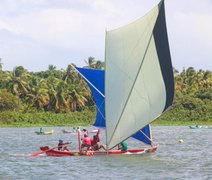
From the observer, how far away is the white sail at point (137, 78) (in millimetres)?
35281

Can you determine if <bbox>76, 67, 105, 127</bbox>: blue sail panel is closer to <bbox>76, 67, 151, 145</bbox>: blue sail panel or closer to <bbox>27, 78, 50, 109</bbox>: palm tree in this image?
<bbox>76, 67, 151, 145</bbox>: blue sail panel

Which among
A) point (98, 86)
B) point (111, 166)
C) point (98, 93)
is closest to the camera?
point (111, 166)

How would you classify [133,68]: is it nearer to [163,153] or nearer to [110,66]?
[110,66]

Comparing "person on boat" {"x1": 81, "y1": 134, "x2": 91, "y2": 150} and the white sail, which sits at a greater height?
the white sail

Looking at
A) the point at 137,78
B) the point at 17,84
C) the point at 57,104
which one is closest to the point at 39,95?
the point at 57,104

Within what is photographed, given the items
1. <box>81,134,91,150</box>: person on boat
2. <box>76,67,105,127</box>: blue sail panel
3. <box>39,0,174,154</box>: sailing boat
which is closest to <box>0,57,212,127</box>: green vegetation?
<box>76,67,105,127</box>: blue sail panel

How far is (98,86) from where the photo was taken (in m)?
39.7

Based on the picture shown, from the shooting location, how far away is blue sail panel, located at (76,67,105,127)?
129ft

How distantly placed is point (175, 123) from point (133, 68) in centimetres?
6340

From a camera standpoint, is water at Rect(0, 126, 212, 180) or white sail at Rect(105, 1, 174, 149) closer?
water at Rect(0, 126, 212, 180)

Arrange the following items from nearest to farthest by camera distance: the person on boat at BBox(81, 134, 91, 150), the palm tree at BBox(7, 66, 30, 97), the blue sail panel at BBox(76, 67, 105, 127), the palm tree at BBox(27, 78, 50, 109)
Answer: the person on boat at BBox(81, 134, 91, 150), the blue sail panel at BBox(76, 67, 105, 127), the palm tree at BBox(27, 78, 50, 109), the palm tree at BBox(7, 66, 30, 97)

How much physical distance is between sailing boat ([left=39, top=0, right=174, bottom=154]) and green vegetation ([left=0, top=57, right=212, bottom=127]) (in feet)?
175

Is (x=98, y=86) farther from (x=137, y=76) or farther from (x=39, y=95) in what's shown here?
(x=39, y=95)

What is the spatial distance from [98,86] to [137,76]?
470cm
